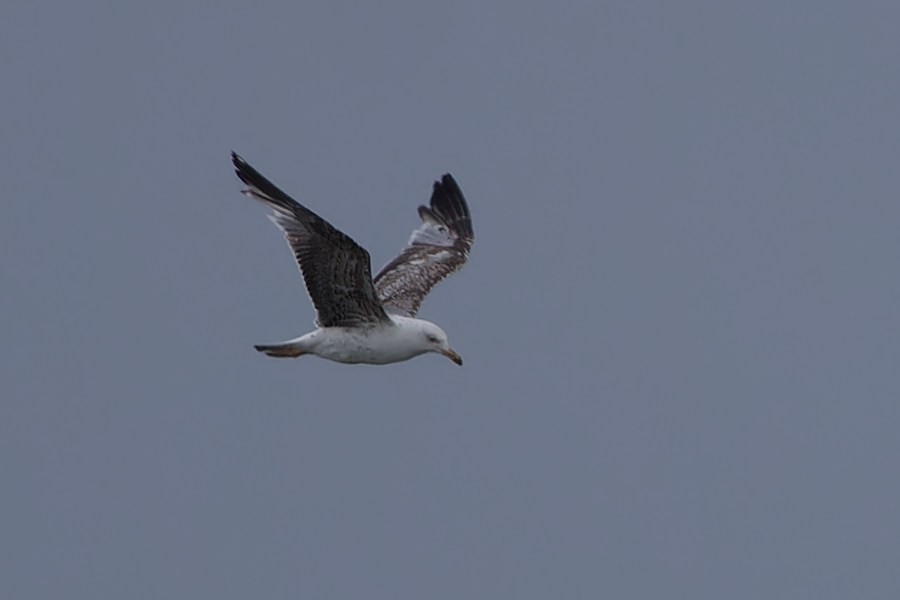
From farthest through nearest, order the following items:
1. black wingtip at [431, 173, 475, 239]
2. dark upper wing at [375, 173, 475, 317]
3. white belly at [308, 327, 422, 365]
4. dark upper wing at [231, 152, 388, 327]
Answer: black wingtip at [431, 173, 475, 239], dark upper wing at [375, 173, 475, 317], white belly at [308, 327, 422, 365], dark upper wing at [231, 152, 388, 327]

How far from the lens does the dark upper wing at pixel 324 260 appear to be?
19109mm

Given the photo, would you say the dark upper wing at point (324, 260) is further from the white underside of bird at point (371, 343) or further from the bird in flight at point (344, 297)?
the white underside of bird at point (371, 343)

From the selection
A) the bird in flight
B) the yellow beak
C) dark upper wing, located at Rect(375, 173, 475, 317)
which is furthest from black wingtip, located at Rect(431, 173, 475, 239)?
the yellow beak

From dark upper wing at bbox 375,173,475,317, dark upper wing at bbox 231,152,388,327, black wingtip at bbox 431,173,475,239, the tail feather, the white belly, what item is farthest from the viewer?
black wingtip at bbox 431,173,475,239

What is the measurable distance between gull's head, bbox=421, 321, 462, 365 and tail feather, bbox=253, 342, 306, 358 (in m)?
1.29

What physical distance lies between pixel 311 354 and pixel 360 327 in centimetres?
65

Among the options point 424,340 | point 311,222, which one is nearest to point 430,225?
point 424,340

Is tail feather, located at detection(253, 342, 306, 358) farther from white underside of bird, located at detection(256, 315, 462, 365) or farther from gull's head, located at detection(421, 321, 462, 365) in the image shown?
gull's head, located at detection(421, 321, 462, 365)

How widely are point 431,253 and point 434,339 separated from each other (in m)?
4.20

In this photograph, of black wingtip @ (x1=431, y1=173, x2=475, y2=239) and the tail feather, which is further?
black wingtip @ (x1=431, y1=173, x2=475, y2=239)

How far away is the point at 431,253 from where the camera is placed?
24828 mm

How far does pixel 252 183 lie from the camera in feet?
63.2

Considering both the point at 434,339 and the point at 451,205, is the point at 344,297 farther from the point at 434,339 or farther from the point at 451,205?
the point at 451,205

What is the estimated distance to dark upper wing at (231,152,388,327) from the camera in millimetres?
19109
